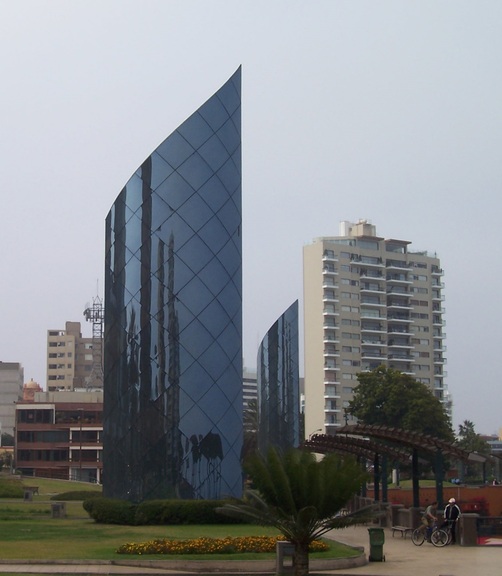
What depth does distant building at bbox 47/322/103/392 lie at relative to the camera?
17775 centimetres

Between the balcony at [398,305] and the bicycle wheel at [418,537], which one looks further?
the balcony at [398,305]

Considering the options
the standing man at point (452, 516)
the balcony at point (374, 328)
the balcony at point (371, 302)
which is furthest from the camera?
the balcony at point (371, 302)

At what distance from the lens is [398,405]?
294 feet

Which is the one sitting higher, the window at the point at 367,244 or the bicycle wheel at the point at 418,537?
the window at the point at 367,244

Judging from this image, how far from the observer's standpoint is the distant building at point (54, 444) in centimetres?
11594

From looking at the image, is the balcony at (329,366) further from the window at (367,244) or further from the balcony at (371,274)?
the window at (367,244)

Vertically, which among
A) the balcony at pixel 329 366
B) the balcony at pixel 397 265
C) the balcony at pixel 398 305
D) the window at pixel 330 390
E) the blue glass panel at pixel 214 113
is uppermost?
the balcony at pixel 397 265

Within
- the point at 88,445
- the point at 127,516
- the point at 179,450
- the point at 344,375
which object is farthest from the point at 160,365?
the point at 344,375

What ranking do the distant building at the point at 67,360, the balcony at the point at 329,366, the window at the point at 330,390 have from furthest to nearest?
1. the distant building at the point at 67,360
2. the balcony at the point at 329,366
3. the window at the point at 330,390

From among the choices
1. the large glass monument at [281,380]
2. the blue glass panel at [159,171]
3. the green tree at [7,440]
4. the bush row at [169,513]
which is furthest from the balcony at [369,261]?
the bush row at [169,513]

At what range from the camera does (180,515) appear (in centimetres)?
3616

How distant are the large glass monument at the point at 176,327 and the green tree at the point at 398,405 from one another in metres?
47.5

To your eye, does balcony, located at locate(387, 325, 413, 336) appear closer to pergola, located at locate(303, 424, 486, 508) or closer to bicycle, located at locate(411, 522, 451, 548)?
pergola, located at locate(303, 424, 486, 508)

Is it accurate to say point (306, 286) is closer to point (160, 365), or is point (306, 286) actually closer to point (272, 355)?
point (272, 355)
